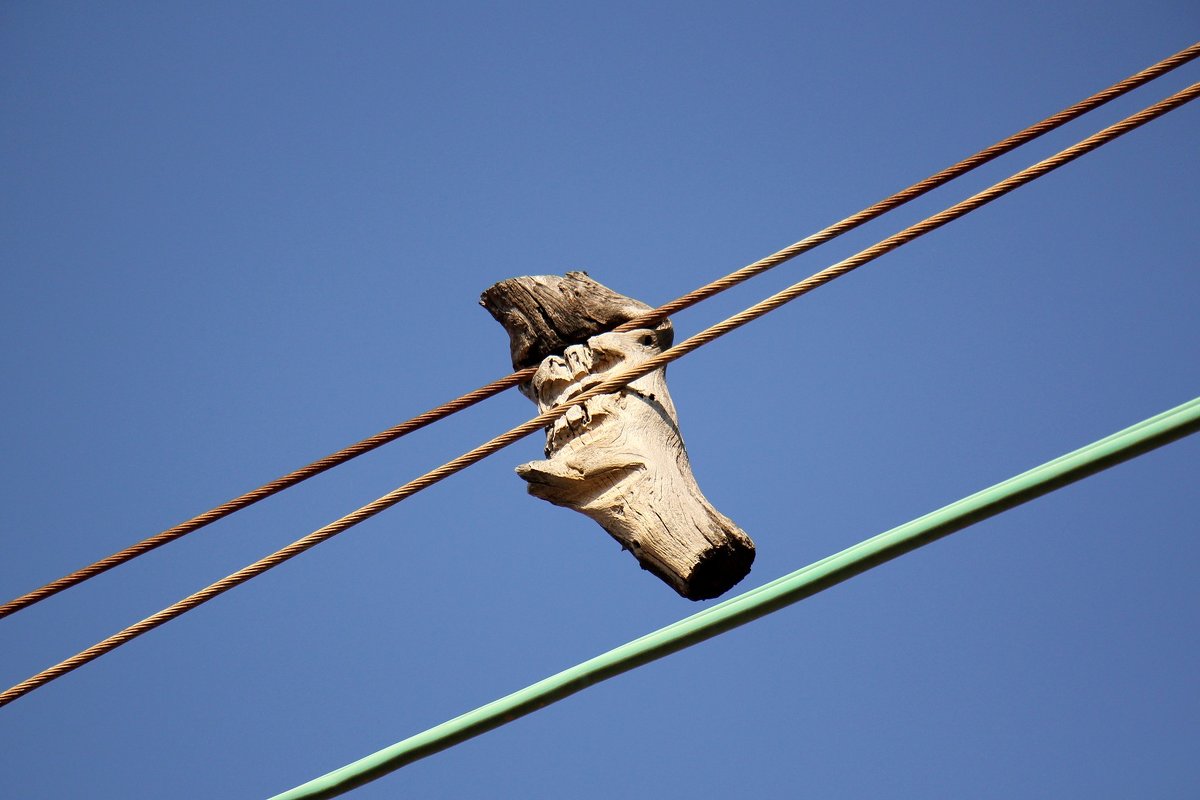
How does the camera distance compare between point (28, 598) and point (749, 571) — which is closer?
point (749, 571)

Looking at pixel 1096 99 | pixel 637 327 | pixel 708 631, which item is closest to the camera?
pixel 708 631

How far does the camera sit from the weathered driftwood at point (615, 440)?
10.3ft

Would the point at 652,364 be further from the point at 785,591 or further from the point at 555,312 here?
the point at 785,591

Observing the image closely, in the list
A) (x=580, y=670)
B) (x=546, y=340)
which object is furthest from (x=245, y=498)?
(x=580, y=670)

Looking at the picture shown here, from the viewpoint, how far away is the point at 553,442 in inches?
142

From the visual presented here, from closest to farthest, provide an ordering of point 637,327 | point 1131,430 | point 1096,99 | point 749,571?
point 1131,430, point 749,571, point 1096,99, point 637,327

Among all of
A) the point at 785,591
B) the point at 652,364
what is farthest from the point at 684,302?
the point at 785,591

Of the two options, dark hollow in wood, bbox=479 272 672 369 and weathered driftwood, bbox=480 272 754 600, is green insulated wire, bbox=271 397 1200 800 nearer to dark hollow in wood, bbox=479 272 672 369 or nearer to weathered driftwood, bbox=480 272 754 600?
weathered driftwood, bbox=480 272 754 600

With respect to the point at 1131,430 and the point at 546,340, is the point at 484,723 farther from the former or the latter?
the point at 546,340

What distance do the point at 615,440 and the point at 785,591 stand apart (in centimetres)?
129

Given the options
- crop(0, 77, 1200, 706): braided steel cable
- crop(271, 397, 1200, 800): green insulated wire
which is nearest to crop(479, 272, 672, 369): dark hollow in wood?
crop(0, 77, 1200, 706): braided steel cable

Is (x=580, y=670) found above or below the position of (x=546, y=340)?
below

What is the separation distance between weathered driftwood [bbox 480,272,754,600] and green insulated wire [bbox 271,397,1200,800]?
0.76 meters

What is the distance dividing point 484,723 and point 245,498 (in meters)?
1.87
